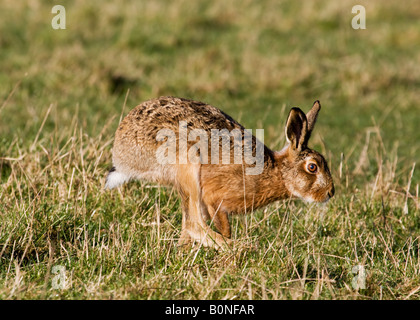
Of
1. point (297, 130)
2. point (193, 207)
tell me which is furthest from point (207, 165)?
point (297, 130)

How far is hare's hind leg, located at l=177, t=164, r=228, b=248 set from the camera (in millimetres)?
4754

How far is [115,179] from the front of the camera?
5062 millimetres

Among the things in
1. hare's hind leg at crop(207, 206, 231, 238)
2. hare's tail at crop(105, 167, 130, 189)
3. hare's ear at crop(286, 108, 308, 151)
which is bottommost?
hare's hind leg at crop(207, 206, 231, 238)

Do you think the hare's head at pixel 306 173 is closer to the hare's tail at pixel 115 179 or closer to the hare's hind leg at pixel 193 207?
the hare's hind leg at pixel 193 207

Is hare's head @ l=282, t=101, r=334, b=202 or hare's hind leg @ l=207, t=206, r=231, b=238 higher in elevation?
hare's head @ l=282, t=101, r=334, b=202

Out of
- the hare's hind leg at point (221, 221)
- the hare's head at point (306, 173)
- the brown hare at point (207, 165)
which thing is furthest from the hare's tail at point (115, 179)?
the hare's head at point (306, 173)

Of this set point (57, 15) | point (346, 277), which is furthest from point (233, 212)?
point (57, 15)

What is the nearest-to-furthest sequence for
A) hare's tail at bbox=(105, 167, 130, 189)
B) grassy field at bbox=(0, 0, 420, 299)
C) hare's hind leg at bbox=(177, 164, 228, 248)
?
grassy field at bbox=(0, 0, 420, 299) < hare's hind leg at bbox=(177, 164, 228, 248) < hare's tail at bbox=(105, 167, 130, 189)

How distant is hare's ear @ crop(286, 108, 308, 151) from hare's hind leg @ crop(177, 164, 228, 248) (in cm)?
70

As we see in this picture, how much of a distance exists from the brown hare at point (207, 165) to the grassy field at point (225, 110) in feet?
0.73

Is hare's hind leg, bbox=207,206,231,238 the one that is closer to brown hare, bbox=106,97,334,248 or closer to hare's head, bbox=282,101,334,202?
brown hare, bbox=106,97,334,248

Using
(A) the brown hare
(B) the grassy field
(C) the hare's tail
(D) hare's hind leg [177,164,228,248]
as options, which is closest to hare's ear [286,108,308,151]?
(A) the brown hare

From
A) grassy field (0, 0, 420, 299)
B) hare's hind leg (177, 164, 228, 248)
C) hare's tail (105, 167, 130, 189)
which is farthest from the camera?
hare's tail (105, 167, 130, 189)

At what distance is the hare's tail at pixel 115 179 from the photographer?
5.00m
